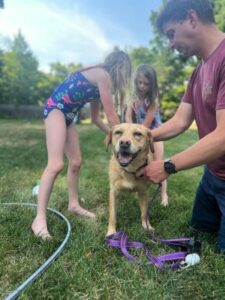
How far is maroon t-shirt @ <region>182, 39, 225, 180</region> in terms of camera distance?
8.87ft

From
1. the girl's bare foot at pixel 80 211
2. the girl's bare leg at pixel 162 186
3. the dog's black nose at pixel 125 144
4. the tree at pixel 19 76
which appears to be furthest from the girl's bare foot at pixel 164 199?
the tree at pixel 19 76

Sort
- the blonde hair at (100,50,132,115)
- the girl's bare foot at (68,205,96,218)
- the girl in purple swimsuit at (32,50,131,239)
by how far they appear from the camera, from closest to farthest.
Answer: the girl in purple swimsuit at (32,50,131,239)
the blonde hair at (100,50,132,115)
the girl's bare foot at (68,205,96,218)

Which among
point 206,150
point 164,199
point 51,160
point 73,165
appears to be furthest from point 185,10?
point 164,199

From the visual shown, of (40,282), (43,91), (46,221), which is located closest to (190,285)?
(40,282)

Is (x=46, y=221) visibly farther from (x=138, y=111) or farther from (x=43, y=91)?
(x=43, y=91)

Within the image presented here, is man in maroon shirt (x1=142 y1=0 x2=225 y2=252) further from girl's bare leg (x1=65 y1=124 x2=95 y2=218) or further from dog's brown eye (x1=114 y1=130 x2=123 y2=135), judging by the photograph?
girl's bare leg (x1=65 y1=124 x2=95 y2=218)

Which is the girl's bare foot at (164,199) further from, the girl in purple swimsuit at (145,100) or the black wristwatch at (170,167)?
the black wristwatch at (170,167)

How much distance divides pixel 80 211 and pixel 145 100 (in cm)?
168

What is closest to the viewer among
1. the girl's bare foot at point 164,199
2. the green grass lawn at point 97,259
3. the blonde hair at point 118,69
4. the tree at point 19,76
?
the green grass lawn at point 97,259

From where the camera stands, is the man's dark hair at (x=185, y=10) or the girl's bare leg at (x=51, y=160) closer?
the man's dark hair at (x=185, y=10)

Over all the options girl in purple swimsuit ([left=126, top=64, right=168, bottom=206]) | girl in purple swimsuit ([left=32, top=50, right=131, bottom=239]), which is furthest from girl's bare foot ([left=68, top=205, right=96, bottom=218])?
girl in purple swimsuit ([left=126, top=64, right=168, bottom=206])

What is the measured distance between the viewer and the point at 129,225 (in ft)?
12.0

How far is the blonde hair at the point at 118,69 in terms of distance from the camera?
370 cm

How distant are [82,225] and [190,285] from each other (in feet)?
4.16
